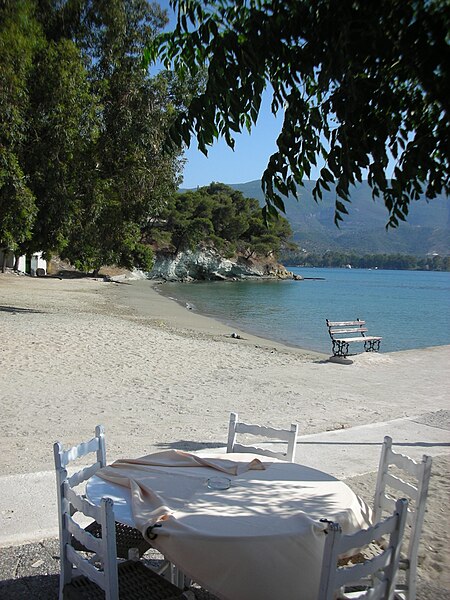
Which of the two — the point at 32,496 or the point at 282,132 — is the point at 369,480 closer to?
the point at 32,496

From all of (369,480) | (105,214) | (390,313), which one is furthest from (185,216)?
(369,480)

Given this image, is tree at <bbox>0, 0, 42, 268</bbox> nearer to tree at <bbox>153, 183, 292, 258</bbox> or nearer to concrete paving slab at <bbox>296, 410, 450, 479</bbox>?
concrete paving slab at <bbox>296, 410, 450, 479</bbox>

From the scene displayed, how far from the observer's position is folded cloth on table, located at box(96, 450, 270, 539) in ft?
8.66

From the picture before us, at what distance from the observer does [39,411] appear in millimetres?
8273

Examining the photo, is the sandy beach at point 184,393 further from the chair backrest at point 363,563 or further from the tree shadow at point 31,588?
the tree shadow at point 31,588

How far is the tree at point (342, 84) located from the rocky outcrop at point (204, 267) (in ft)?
252

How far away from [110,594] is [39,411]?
20.4 ft

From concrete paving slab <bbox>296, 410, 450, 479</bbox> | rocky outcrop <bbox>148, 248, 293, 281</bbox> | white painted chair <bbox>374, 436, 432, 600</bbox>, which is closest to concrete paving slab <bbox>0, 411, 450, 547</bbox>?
concrete paving slab <bbox>296, 410, 450, 479</bbox>

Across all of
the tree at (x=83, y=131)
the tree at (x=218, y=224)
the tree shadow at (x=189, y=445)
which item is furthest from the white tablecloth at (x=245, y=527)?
the tree at (x=218, y=224)

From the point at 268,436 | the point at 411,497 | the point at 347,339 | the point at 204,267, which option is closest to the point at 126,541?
the point at 268,436

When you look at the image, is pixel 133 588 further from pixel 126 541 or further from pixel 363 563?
pixel 363 563

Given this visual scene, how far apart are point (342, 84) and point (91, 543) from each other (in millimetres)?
2344

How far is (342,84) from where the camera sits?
8.50 ft

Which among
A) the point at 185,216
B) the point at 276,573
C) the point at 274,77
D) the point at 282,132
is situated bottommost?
the point at 276,573
